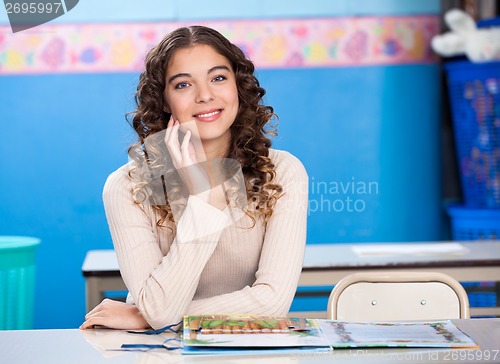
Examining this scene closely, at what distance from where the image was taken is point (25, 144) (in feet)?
13.0

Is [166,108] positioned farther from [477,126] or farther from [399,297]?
[477,126]

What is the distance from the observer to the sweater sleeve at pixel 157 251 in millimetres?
1916

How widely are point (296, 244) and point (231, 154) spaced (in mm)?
369

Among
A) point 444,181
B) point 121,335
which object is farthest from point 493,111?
point 121,335

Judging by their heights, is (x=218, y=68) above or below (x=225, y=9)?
below

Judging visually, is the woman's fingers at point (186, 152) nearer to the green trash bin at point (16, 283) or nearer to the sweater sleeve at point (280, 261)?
the sweater sleeve at point (280, 261)

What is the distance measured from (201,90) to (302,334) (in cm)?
84

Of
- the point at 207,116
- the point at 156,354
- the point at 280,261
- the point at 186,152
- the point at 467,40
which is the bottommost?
the point at 156,354

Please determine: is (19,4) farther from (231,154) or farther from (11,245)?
(231,154)

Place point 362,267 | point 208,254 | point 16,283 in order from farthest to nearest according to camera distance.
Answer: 1. point 16,283
2. point 362,267
3. point 208,254

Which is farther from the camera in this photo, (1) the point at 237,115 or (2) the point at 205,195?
(1) the point at 237,115

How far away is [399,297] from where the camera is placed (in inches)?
87.2

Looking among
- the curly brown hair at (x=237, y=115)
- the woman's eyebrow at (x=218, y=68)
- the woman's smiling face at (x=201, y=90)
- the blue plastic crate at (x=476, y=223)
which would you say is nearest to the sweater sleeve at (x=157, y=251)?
the curly brown hair at (x=237, y=115)

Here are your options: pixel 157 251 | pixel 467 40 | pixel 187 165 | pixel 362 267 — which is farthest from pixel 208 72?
pixel 467 40
